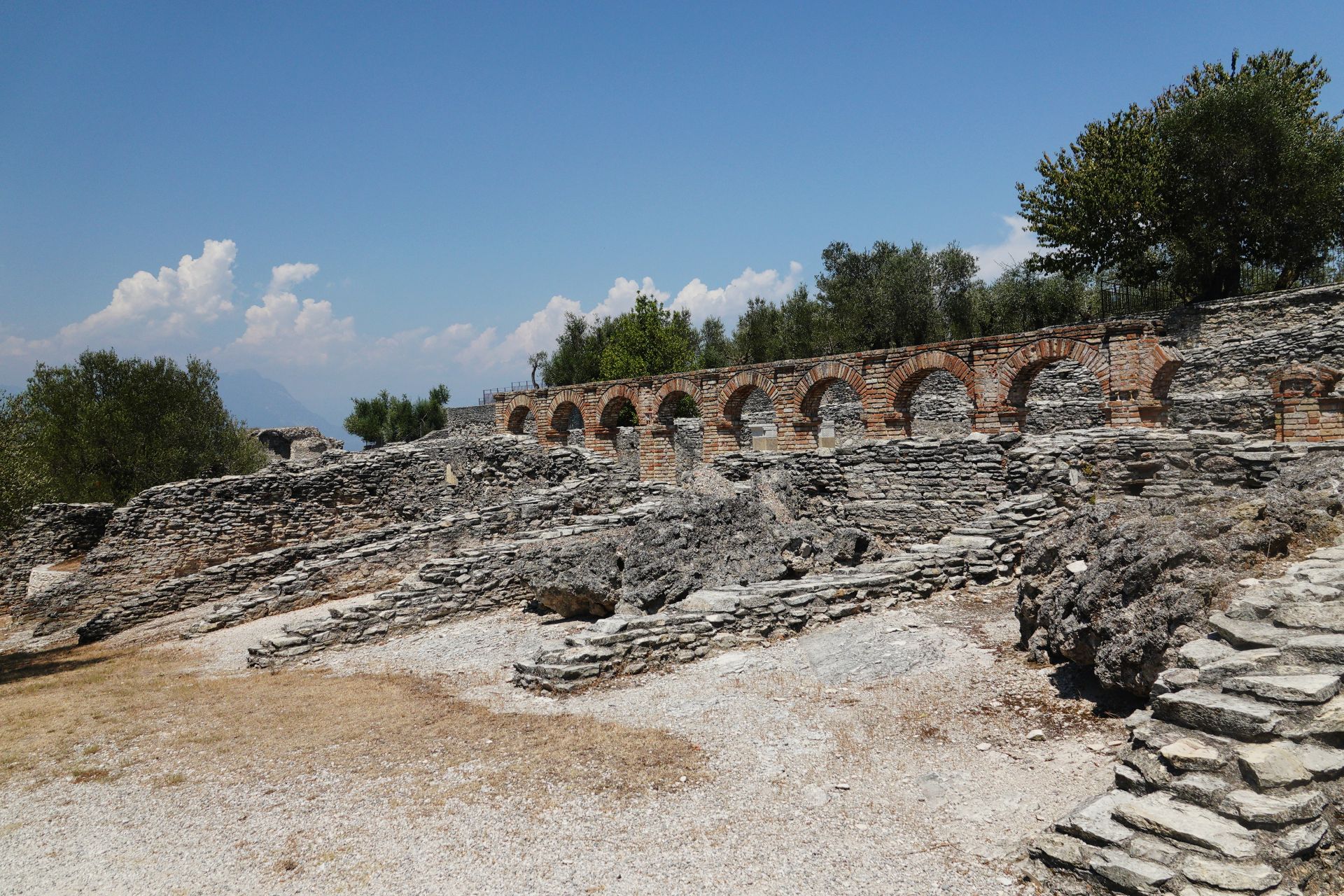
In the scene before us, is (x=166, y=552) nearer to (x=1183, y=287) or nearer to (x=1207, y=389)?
(x=1207, y=389)

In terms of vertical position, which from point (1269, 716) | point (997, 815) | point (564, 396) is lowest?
point (997, 815)

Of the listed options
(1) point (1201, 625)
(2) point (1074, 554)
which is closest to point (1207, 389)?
(2) point (1074, 554)

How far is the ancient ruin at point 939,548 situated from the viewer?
4.13 m

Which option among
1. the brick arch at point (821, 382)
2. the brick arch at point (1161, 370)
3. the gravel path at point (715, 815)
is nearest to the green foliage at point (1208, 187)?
the brick arch at point (1161, 370)

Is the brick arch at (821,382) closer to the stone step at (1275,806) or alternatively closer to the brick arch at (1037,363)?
the brick arch at (1037,363)

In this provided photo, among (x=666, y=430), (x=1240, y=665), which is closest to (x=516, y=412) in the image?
(x=666, y=430)

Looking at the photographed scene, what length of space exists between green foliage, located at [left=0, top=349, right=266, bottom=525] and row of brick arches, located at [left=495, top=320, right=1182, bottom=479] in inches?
559

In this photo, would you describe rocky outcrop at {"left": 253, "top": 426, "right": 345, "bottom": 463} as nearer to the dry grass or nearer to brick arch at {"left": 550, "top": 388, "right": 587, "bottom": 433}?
brick arch at {"left": 550, "top": 388, "right": 587, "bottom": 433}

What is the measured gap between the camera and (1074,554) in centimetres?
762

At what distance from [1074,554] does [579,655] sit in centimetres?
507

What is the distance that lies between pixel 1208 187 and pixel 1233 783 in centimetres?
2726

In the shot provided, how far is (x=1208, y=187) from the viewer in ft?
82.1

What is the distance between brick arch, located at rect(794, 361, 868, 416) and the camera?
1942cm

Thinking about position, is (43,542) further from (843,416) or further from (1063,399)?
(1063,399)
